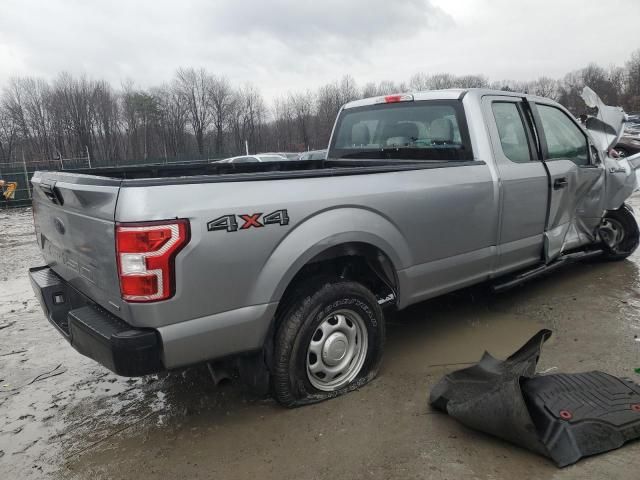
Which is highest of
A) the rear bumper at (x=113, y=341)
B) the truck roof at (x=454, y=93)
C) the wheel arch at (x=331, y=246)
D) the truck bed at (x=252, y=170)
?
the truck roof at (x=454, y=93)

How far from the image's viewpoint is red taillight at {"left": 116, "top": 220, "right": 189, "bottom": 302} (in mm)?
2262

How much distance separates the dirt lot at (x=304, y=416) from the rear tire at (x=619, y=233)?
135 cm

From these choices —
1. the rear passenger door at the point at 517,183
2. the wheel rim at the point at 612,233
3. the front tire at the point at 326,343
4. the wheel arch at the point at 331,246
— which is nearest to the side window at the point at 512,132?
the rear passenger door at the point at 517,183

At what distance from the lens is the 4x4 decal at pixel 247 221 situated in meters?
2.40

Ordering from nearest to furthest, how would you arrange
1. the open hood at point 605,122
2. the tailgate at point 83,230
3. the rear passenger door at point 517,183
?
the tailgate at point 83,230 → the rear passenger door at point 517,183 → the open hood at point 605,122

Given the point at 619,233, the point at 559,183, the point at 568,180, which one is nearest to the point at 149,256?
the point at 559,183

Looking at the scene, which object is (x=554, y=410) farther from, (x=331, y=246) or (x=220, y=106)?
(x=220, y=106)

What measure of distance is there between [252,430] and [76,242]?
1.51 meters

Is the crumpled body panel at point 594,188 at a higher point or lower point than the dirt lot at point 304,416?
higher

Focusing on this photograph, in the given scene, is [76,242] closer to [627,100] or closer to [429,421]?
[429,421]

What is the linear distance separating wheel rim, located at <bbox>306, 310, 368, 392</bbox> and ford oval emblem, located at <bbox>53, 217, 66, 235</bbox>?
5.49ft

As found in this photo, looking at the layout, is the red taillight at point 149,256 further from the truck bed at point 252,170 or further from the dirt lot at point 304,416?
the dirt lot at point 304,416

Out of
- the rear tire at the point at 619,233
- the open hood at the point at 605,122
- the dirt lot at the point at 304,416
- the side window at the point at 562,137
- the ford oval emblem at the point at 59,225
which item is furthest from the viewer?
the rear tire at the point at 619,233

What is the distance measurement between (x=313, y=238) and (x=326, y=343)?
0.70 m
